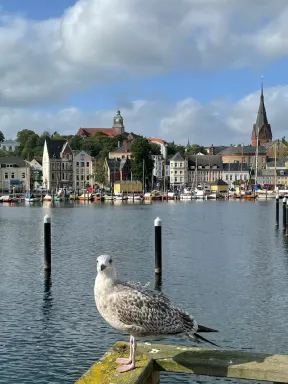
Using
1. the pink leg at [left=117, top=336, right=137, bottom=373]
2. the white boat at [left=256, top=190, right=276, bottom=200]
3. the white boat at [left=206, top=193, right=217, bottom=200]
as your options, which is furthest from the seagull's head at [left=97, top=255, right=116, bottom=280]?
the white boat at [left=256, top=190, right=276, bottom=200]

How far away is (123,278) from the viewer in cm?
2797

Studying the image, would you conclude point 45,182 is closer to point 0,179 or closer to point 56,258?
point 0,179

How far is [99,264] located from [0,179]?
178939 millimetres

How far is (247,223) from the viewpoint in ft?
221

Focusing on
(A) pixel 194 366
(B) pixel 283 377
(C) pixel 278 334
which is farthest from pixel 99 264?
(C) pixel 278 334

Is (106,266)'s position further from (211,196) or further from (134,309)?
(211,196)

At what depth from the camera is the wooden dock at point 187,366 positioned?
7.46 metres

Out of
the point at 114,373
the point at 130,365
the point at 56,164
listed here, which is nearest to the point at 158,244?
the point at 130,365

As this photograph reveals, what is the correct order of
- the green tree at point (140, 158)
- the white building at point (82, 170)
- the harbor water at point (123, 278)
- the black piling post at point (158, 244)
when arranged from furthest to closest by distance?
the white building at point (82, 170) → the green tree at point (140, 158) → the black piling post at point (158, 244) → the harbor water at point (123, 278)

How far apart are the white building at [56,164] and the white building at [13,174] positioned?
9.92 meters

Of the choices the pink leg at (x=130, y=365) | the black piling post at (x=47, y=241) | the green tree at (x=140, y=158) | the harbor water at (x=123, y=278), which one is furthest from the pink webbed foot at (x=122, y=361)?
the green tree at (x=140, y=158)

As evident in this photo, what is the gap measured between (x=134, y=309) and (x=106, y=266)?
34.1 inches

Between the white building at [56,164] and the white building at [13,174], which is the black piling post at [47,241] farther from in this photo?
the white building at [56,164]

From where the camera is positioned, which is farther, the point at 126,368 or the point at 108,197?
the point at 108,197
